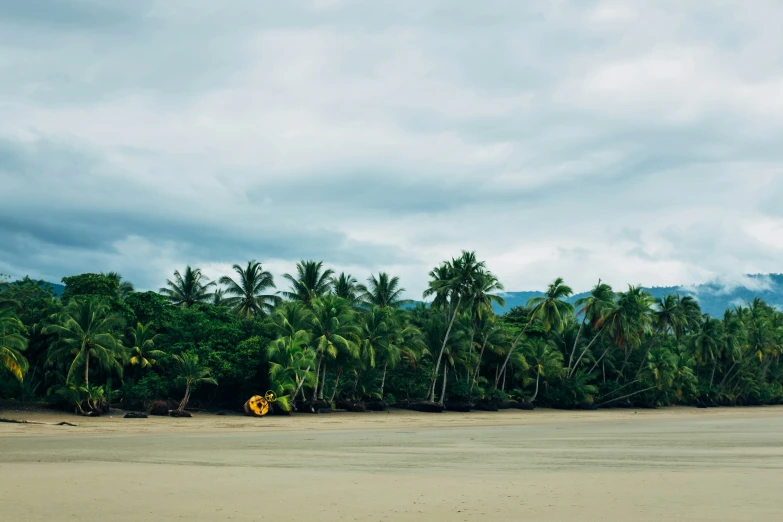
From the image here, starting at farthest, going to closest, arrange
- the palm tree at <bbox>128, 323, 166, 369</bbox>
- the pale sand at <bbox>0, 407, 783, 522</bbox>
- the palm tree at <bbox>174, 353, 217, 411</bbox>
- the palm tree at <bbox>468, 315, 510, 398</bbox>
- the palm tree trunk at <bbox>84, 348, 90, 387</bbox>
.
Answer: the palm tree at <bbox>468, 315, 510, 398</bbox> < the palm tree at <bbox>128, 323, 166, 369</bbox> < the palm tree at <bbox>174, 353, 217, 411</bbox> < the palm tree trunk at <bbox>84, 348, 90, 387</bbox> < the pale sand at <bbox>0, 407, 783, 522</bbox>

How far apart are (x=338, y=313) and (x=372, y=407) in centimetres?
850

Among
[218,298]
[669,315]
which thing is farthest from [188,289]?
[669,315]

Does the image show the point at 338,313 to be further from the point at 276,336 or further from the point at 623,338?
the point at 623,338

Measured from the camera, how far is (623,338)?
217 ft

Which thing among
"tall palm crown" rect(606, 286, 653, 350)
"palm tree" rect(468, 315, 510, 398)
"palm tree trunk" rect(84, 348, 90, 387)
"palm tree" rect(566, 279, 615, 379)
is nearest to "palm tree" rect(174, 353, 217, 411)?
"palm tree trunk" rect(84, 348, 90, 387)

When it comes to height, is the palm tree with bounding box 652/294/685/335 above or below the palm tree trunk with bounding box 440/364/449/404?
above

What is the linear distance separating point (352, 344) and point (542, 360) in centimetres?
2353

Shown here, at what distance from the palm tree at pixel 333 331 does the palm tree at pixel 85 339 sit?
13.1m

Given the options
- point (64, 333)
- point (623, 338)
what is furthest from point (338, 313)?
point (623, 338)

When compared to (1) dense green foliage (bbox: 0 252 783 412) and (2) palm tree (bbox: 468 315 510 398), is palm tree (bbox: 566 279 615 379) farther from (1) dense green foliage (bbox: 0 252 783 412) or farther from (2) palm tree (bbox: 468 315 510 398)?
(2) palm tree (bbox: 468 315 510 398)

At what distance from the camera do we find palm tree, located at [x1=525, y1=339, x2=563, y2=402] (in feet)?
208

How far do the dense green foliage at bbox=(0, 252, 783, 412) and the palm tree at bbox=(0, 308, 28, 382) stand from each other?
7 cm

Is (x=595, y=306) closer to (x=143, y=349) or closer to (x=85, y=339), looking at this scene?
(x=143, y=349)

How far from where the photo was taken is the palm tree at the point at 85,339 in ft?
127
